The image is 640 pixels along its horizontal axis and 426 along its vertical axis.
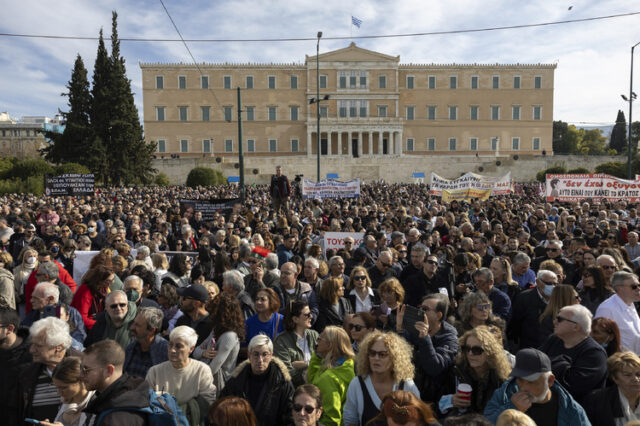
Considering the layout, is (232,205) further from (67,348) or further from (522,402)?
(522,402)

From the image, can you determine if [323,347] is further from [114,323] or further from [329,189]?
[329,189]

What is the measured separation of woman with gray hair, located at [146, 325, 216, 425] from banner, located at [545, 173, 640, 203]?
13.6 m

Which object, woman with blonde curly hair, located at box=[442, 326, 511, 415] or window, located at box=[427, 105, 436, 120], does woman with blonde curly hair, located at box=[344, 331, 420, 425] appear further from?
window, located at box=[427, 105, 436, 120]

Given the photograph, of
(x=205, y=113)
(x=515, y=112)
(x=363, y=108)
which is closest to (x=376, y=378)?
(x=363, y=108)

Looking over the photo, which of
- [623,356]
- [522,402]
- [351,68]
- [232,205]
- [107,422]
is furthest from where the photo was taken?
[351,68]

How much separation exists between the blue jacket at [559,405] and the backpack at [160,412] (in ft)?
6.11

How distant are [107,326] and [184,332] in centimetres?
132

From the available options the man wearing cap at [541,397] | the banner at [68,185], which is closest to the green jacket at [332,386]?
the man wearing cap at [541,397]

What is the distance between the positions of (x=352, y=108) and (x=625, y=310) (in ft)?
180

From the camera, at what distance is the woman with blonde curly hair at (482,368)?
3.13 meters

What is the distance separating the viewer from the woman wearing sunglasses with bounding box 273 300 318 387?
3781mm

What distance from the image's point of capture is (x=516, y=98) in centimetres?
5897

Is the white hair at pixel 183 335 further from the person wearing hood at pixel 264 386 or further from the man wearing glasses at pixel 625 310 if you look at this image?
the man wearing glasses at pixel 625 310

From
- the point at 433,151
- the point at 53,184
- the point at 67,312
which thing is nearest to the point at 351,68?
the point at 433,151
